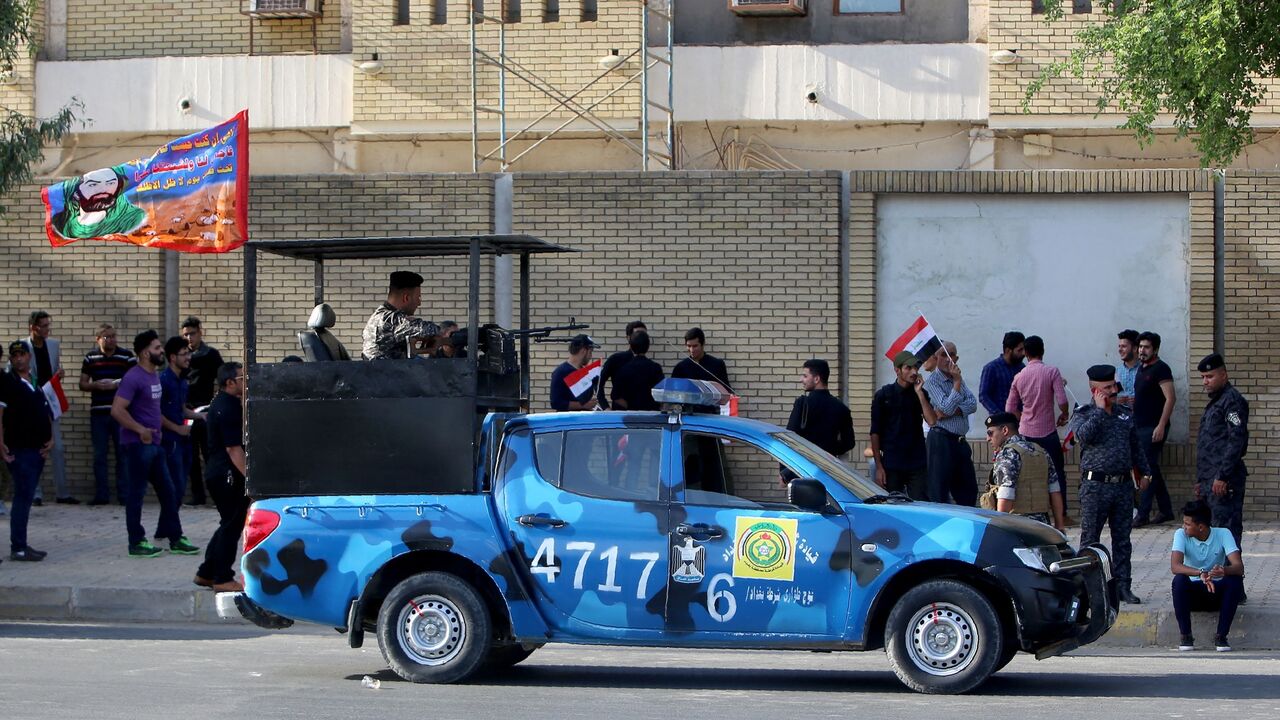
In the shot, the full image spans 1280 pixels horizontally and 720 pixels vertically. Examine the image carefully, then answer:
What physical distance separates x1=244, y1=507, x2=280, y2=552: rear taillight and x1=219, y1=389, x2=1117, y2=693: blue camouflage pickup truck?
0.04 ft

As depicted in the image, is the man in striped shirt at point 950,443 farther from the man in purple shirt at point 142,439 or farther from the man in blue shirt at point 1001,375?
the man in purple shirt at point 142,439

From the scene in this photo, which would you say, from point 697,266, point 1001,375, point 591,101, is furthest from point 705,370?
point 591,101

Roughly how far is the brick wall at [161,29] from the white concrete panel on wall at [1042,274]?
8467 millimetres

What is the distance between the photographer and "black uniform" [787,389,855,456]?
1336 centimetres

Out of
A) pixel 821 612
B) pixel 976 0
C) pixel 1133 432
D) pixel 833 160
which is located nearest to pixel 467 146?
pixel 833 160

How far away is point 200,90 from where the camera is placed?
65.9 feet

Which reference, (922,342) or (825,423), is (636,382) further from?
(922,342)

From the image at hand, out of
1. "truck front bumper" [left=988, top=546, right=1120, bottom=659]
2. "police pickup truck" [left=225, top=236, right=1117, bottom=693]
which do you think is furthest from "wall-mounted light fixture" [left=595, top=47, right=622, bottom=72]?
"truck front bumper" [left=988, top=546, right=1120, bottom=659]

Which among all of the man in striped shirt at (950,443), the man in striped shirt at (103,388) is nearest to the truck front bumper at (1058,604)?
Answer: the man in striped shirt at (950,443)

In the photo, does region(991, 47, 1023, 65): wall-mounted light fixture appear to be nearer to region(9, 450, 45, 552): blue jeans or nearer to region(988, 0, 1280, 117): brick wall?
region(988, 0, 1280, 117): brick wall

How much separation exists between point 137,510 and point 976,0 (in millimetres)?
10816

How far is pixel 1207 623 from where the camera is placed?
1118 centimetres

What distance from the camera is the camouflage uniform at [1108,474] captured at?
38.3 feet

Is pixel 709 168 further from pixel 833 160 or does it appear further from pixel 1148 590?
pixel 1148 590
